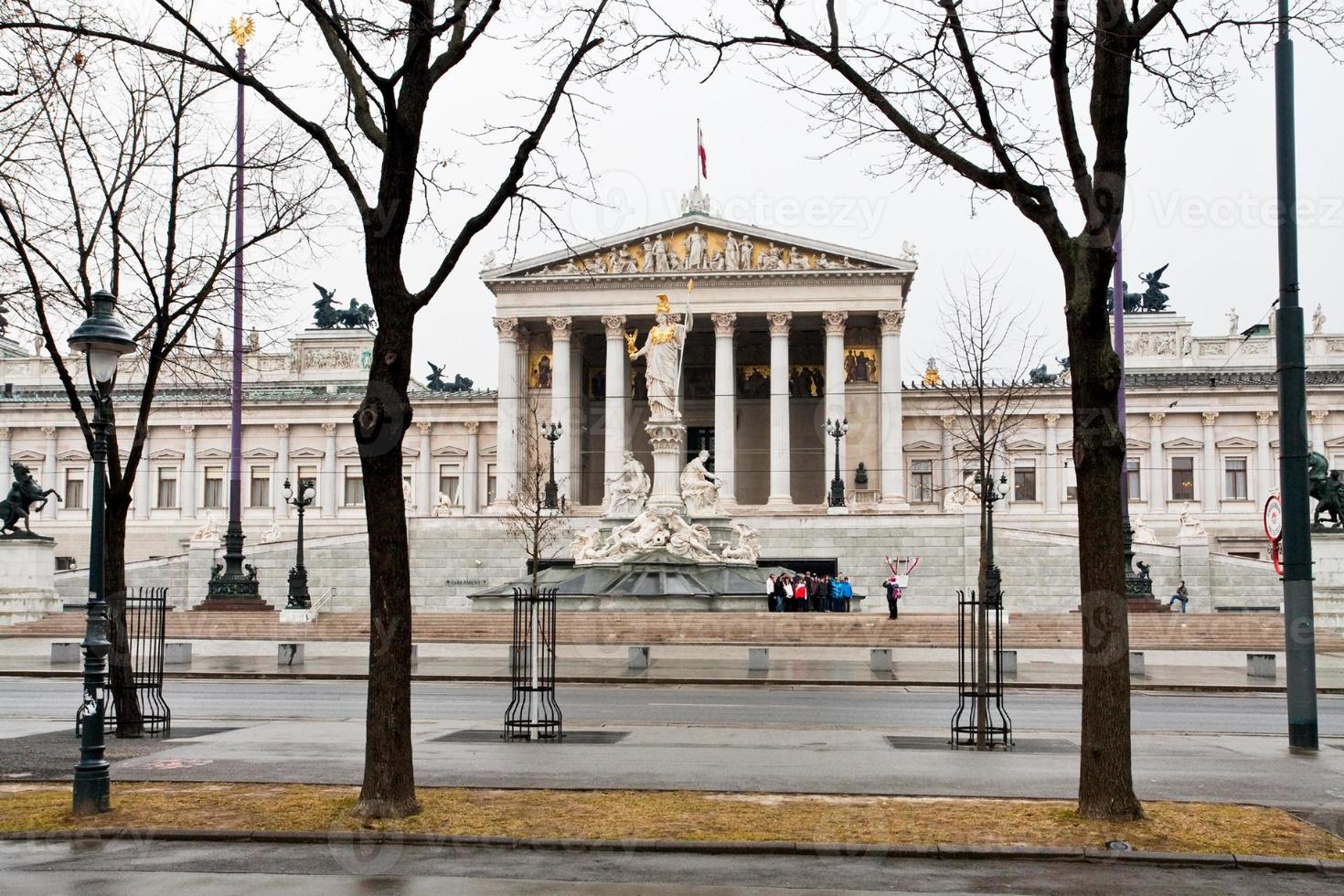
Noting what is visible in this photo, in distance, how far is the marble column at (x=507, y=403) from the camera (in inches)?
3282

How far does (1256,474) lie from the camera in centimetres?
8894

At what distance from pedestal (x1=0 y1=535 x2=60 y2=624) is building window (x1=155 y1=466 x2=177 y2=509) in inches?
1959

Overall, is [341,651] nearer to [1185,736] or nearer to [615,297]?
[1185,736]

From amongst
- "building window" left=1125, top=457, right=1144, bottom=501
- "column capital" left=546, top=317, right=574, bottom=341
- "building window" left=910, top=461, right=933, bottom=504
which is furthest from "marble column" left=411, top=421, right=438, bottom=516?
"building window" left=1125, top=457, right=1144, bottom=501

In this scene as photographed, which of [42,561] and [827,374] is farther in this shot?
[827,374]

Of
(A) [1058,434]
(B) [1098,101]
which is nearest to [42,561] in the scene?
(B) [1098,101]

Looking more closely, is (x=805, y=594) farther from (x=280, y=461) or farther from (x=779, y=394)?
(x=280, y=461)

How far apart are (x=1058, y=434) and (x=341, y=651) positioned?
63342 millimetres

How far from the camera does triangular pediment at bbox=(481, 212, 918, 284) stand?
275ft

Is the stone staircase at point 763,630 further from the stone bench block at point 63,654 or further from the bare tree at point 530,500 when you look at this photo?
the bare tree at point 530,500

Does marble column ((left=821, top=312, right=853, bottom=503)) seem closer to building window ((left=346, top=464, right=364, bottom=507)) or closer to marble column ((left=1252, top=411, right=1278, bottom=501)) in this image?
marble column ((left=1252, top=411, right=1278, bottom=501))

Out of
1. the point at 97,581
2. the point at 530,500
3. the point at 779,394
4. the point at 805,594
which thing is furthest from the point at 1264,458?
the point at 97,581

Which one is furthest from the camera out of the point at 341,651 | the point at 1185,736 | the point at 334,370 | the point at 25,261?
the point at 334,370

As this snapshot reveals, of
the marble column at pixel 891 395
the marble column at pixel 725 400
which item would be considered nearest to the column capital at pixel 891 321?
the marble column at pixel 891 395
